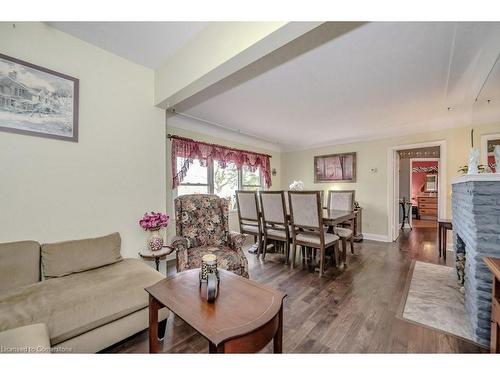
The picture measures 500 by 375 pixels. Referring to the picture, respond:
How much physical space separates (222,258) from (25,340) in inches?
54.4

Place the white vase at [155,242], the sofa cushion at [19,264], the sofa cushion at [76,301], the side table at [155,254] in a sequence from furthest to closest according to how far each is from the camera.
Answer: the white vase at [155,242] → the side table at [155,254] → the sofa cushion at [19,264] → the sofa cushion at [76,301]

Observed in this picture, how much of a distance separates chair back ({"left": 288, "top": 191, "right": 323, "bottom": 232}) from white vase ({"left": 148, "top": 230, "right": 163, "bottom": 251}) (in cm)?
177

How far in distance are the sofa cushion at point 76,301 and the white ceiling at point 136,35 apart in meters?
2.09

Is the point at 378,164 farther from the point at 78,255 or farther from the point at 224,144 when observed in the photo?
the point at 78,255

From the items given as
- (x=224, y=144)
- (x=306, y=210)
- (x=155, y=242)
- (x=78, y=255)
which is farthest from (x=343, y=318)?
(x=224, y=144)

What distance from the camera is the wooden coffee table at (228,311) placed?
0.90 metres

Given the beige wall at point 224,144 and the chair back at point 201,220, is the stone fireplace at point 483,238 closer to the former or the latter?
the chair back at point 201,220

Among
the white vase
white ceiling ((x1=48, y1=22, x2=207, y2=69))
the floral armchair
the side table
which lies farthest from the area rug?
white ceiling ((x1=48, y1=22, x2=207, y2=69))

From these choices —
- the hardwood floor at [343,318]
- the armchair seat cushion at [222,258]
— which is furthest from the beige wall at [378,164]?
the armchair seat cushion at [222,258]

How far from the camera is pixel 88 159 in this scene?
1959 mm

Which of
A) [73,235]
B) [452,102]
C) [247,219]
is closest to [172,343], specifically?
[73,235]

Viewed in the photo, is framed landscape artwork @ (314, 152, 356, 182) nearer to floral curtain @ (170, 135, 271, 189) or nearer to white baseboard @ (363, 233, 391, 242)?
white baseboard @ (363, 233, 391, 242)

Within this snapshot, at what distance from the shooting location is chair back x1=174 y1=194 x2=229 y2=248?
2.43 metres

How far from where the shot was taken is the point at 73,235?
186 centimetres
